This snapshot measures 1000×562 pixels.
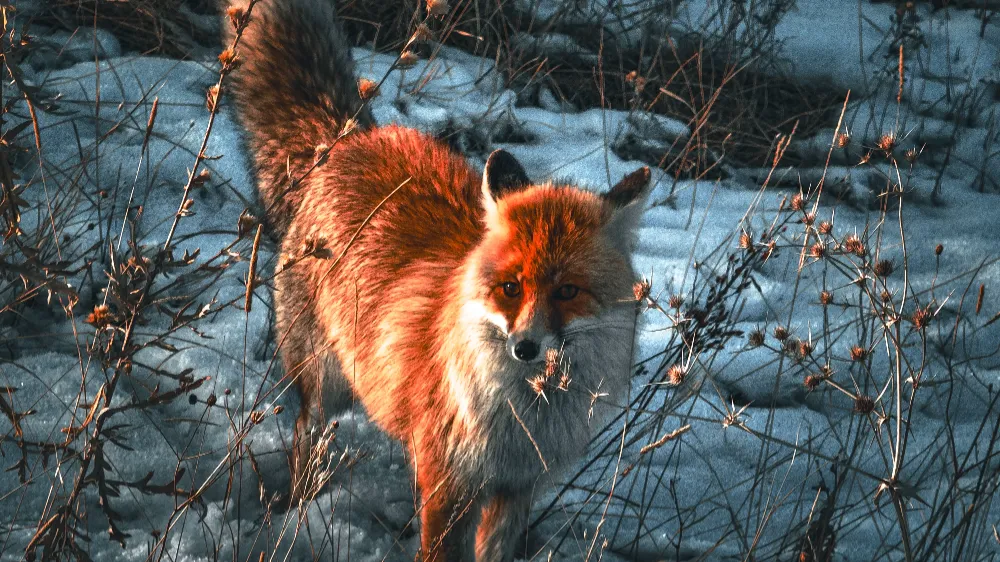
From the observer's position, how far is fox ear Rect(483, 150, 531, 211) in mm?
3260

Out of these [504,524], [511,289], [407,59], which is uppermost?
[407,59]

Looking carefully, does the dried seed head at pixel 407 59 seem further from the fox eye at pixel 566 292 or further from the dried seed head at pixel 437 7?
the fox eye at pixel 566 292

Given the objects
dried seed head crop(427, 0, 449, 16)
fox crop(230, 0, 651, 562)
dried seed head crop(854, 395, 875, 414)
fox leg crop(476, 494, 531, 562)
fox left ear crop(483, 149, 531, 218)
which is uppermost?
dried seed head crop(427, 0, 449, 16)

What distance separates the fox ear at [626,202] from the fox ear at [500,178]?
0.36 m

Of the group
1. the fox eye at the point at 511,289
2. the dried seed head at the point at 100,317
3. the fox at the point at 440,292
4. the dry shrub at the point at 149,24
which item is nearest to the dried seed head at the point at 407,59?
the fox at the point at 440,292

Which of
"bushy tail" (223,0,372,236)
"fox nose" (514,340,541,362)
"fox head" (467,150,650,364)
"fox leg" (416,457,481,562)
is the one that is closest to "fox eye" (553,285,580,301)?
"fox head" (467,150,650,364)

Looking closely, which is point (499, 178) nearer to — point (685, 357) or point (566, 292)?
point (566, 292)

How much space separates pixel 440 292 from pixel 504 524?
92cm

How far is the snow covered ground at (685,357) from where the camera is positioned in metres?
3.15

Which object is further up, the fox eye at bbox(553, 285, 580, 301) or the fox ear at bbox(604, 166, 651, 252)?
the fox ear at bbox(604, 166, 651, 252)

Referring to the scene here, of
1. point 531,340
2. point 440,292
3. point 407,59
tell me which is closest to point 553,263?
point 531,340

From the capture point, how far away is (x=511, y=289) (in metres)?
2.94

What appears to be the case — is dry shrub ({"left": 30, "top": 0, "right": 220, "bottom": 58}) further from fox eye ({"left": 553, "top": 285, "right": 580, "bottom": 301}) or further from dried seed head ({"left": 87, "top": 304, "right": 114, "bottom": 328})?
dried seed head ({"left": 87, "top": 304, "right": 114, "bottom": 328})

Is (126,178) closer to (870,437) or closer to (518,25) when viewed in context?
(518,25)
